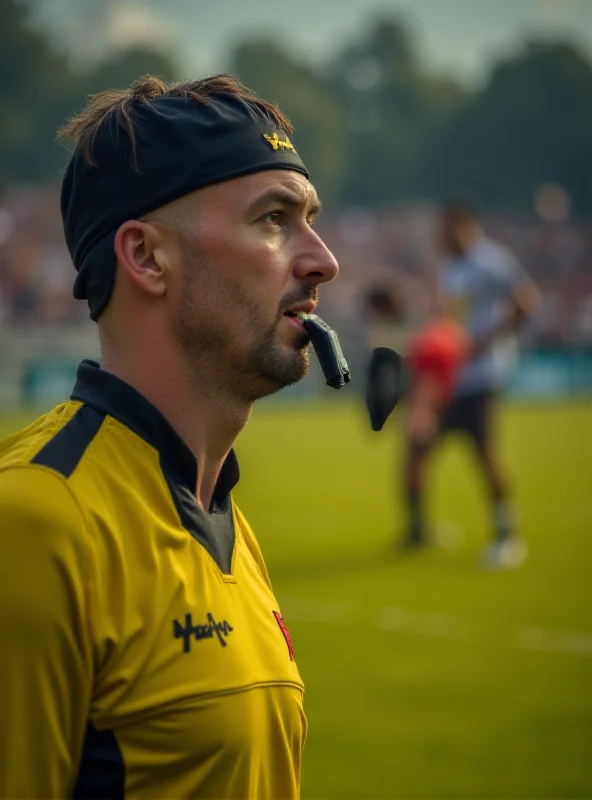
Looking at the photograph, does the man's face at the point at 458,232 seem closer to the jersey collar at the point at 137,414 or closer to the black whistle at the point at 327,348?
the black whistle at the point at 327,348

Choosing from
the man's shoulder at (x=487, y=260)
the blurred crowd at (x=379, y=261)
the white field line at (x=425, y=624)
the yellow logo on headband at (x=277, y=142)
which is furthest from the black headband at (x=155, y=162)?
the blurred crowd at (x=379, y=261)

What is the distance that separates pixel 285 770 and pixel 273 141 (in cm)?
120

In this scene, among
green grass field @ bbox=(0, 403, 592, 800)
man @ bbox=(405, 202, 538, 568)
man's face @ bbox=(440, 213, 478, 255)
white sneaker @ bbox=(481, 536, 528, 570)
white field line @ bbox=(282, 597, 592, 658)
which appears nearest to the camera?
green grass field @ bbox=(0, 403, 592, 800)

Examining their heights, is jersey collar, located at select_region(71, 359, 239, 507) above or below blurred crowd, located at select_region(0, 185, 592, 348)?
below

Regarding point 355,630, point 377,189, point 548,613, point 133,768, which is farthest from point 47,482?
point 377,189

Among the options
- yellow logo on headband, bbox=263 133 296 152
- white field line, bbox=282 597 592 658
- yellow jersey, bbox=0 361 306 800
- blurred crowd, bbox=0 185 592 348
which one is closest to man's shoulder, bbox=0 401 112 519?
yellow jersey, bbox=0 361 306 800

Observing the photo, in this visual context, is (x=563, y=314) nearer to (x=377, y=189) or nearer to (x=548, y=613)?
(x=377, y=189)

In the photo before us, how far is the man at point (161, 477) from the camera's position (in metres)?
1.95

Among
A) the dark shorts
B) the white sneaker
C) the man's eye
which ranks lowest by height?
the white sneaker

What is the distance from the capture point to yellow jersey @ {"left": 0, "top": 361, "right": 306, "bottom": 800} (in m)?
1.92

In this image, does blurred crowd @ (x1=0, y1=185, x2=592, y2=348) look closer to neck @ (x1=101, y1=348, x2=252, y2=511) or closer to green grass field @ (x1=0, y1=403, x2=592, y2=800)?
green grass field @ (x1=0, y1=403, x2=592, y2=800)

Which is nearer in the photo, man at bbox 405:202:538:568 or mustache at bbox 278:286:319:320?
mustache at bbox 278:286:319:320

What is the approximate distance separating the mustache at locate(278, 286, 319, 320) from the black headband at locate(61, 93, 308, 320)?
24cm

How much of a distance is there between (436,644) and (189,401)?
592 cm
